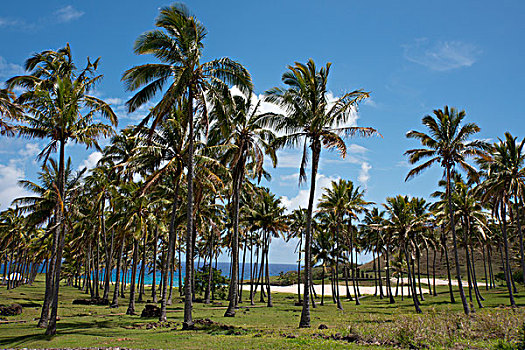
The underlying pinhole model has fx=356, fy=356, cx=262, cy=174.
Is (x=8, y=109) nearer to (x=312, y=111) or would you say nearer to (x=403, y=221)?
(x=312, y=111)

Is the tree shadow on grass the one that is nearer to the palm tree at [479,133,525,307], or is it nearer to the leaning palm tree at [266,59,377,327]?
the leaning palm tree at [266,59,377,327]

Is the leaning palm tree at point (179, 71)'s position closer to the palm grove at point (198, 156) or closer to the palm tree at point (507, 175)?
the palm grove at point (198, 156)

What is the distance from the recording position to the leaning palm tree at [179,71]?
1889 cm

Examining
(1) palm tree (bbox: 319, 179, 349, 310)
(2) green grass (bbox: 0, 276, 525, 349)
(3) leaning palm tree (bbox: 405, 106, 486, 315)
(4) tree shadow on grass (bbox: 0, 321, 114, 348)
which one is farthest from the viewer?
(1) palm tree (bbox: 319, 179, 349, 310)

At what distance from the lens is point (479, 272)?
84938 mm

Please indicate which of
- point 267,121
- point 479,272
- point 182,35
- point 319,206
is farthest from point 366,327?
point 479,272

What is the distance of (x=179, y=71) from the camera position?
19.8m

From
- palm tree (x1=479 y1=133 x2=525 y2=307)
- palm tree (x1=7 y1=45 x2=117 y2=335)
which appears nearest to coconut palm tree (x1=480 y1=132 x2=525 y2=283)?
palm tree (x1=479 y1=133 x2=525 y2=307)

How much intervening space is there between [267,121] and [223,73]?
5.05 m

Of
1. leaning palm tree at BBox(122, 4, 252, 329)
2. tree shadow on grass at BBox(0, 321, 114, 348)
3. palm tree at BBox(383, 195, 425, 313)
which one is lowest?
tree shadow on grass at BBox(0, 321, 114, 348)

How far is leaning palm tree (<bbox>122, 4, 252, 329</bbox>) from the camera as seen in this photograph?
62.0ft

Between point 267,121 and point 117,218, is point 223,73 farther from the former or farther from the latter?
point 117,218

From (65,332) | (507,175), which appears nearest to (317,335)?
(65,332)

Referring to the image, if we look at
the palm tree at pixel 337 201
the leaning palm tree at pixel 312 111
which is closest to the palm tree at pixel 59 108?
the leaning palm tree at pixel 312 111
